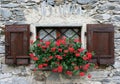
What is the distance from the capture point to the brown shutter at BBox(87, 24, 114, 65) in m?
3.81

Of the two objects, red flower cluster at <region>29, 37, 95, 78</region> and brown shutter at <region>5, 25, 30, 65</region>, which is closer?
red flower cluster at <region>29, 37, 95, 78</region>

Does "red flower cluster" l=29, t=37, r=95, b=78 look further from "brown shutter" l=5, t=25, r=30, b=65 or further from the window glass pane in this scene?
the window glass pane

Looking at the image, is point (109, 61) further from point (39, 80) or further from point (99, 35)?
point (39, 80)

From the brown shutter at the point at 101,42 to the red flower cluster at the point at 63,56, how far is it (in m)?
0.18

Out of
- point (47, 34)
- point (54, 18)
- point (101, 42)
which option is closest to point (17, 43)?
point (47, 34)

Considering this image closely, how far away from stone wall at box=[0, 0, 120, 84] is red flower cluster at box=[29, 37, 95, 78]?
0.86 feet

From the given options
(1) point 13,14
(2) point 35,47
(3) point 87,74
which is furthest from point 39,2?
(3) point 87,74

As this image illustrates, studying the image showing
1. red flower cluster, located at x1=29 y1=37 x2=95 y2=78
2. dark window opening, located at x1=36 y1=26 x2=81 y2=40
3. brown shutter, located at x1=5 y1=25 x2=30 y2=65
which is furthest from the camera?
dark window opening, located at x1=36 y1=26 x2=81 y2=40

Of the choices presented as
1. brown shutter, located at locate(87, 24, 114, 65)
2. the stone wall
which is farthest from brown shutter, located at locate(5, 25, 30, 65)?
brown shutter, located at locate(87, 24, 114, 65)

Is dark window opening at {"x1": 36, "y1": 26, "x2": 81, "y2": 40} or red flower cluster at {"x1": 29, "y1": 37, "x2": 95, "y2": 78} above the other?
dark window opening at {"x1": 36, "y1": 26, "x2": 81, "y2": 40}

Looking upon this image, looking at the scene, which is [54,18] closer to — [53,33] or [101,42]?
[53,33]

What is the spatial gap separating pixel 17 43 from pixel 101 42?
48.7 inches

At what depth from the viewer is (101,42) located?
3816 millimetres

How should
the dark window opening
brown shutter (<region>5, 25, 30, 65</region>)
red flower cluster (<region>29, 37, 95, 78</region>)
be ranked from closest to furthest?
red flower cluster (<region>29, 37, 95, 78</region>) < brown shutter (<region>5, 25, 30, 65</region>) < the dark window opening
